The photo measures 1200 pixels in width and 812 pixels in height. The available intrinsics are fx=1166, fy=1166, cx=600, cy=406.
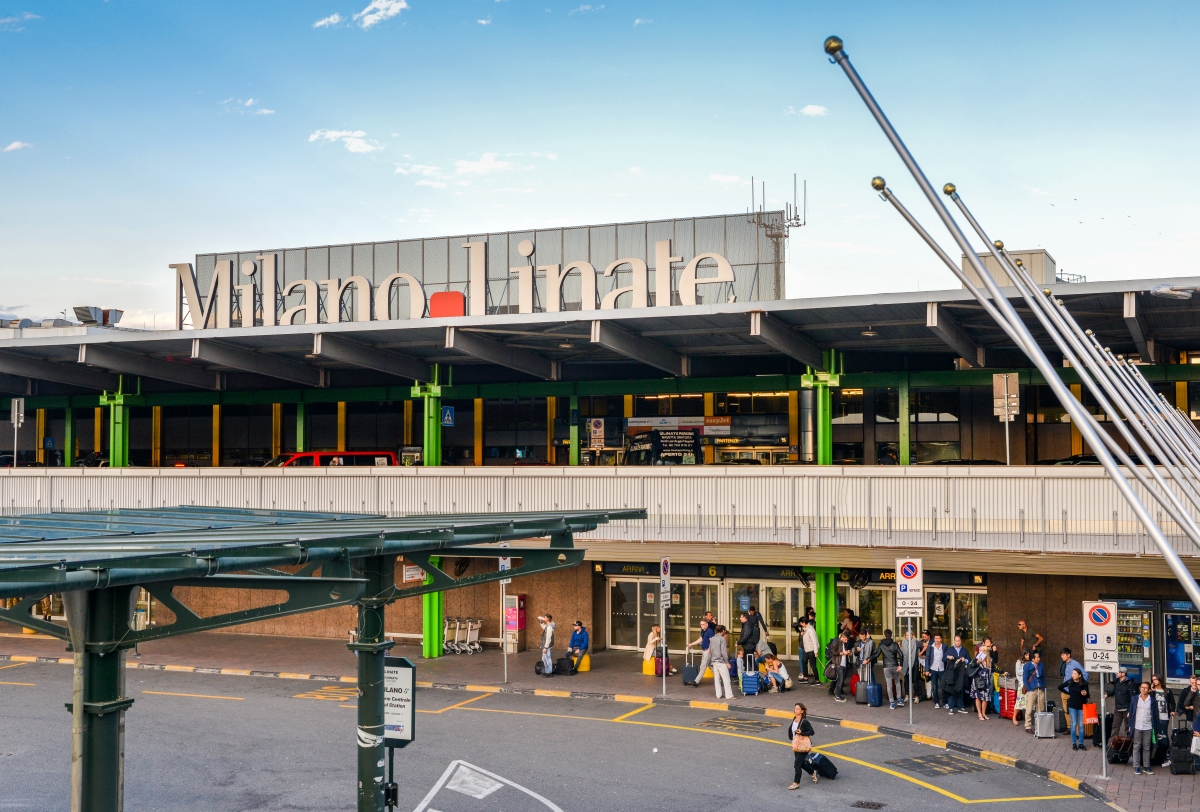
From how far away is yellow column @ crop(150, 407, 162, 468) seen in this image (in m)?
43.2

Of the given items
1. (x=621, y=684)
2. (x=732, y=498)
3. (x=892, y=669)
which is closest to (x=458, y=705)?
(x=621, y=684)

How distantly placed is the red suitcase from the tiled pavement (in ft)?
1.03

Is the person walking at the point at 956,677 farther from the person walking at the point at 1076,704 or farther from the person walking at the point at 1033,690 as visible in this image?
the person walking at the point at 1076,704

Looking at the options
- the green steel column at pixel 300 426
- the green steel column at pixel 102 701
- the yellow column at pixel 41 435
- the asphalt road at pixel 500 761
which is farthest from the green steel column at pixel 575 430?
the green steel column at pixel 102 701

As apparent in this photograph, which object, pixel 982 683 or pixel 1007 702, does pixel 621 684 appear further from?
pixel 1007 702

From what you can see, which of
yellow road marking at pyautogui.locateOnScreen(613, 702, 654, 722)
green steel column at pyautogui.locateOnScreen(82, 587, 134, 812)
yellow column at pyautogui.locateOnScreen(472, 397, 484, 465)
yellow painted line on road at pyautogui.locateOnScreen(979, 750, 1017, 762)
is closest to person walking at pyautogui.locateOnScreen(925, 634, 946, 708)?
yellow painted line on road at pyautogui.locateOnScreen(979, 750, 1017, 762)

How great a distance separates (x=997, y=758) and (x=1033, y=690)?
2452mm

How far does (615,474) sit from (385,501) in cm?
590

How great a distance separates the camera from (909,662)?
22.5 m

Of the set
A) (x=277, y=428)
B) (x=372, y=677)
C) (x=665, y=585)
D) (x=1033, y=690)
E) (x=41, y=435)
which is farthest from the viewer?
(x=41, y=435)

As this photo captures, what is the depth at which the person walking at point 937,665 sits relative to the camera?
2306cm

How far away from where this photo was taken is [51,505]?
103 ft

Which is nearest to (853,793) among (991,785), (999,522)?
(991,785)

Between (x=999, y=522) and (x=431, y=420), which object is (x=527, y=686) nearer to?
(x=431, y=420)
